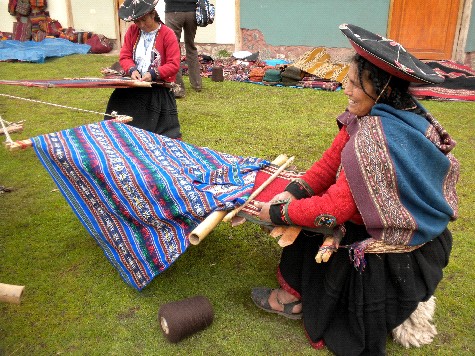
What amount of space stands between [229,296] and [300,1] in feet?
25.1

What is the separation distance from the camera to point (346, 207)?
202 centimetres

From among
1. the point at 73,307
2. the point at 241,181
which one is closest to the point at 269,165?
the point at 241,181

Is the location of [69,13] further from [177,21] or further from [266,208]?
[266,208]

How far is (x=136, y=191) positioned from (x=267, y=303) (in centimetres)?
94

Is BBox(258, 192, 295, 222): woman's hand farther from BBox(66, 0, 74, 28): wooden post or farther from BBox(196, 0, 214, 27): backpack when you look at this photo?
BBox(66, 0, 74, 28): wooden post

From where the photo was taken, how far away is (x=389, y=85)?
79.0 inches

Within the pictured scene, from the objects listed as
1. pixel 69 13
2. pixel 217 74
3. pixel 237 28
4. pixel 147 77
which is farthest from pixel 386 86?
pixel 69 13

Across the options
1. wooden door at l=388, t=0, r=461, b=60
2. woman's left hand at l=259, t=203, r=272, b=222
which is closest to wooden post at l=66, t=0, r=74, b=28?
wooden door at l=388, t=0, r=461, b=60

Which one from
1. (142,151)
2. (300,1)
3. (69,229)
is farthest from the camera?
(300,1)

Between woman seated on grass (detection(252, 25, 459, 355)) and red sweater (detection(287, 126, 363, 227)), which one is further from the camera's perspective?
red sweater (detection(287, 126, 363, 227))

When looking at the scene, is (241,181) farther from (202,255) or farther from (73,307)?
(73,307)

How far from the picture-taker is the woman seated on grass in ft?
6.28

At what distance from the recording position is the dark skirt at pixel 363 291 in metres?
2.11

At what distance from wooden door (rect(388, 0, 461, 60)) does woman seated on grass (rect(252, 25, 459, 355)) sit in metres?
7.13
